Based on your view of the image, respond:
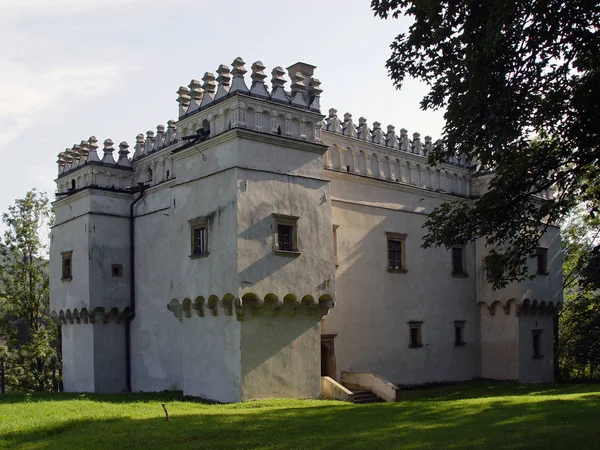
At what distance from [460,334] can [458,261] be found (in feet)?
9.59

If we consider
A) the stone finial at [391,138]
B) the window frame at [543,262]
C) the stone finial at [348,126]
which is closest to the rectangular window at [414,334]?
the window frame at [543,262]

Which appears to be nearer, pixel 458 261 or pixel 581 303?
pixel 458 261

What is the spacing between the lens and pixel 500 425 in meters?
13.9

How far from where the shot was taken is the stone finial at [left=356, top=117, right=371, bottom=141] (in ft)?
80.4

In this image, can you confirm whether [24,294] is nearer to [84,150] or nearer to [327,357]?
[84,150]

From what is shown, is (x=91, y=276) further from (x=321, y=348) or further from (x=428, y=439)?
(x=428, y=439)

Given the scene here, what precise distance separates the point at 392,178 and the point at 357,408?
415 inches

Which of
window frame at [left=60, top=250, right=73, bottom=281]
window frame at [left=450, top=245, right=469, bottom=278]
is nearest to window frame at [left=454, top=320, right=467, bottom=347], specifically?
window frame at [left=450, top=245, right=469, bottom=278]

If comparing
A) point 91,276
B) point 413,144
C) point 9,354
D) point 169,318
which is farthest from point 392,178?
point 9,354

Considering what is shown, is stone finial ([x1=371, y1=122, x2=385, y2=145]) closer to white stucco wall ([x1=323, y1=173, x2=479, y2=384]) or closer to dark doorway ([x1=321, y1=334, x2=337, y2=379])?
white stucco wall ([x1=323, y1=173, x2=479, y2=384])

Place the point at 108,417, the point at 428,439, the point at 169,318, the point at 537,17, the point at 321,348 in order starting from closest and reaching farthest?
the point at 537,17
the point at 428,439
the point at 108,417
the point at 321,348
the point at 169,318

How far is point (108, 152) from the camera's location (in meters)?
26.7

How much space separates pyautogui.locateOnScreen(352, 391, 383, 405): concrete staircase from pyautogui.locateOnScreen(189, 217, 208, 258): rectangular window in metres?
6.40

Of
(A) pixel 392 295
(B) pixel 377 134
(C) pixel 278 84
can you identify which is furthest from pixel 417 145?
(C) pixel 278 84
